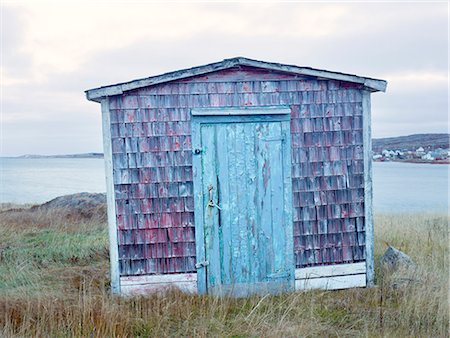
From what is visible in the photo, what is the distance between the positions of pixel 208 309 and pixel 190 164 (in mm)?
1918

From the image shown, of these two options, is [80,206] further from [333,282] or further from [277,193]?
[333,282]

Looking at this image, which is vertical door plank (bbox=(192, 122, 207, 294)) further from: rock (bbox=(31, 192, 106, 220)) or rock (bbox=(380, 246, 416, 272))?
A: rock (bbox=(31, 192, 106, 220))

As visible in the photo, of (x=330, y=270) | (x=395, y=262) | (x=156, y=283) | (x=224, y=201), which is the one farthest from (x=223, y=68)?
(x=395, y=262)

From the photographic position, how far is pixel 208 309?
5246mm

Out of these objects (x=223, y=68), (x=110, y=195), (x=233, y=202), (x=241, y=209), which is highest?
(x=223, y=68)

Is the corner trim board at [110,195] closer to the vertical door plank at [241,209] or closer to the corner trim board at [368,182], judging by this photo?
the vertical door plank at [241,209]

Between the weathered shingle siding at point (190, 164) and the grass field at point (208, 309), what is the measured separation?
0.65 m

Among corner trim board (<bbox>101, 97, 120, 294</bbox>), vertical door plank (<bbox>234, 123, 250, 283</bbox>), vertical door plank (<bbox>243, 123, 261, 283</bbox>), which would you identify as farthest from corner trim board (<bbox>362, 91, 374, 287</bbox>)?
corner trim board (<bbox>101, 97, 120, 294</bbox>)

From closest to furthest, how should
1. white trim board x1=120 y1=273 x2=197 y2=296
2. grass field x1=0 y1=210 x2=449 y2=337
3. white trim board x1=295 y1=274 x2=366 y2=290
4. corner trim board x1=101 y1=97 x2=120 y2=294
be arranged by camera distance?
grass field x1=0 y1=210 x2=449 y2=337 < corner trim board x1=101 y1=97 x2=120 y2=294 < white trim board x1=120 y1=273 x2=197 y2=296 < white trim board x1=295 y1=274 x2=366 y2=290

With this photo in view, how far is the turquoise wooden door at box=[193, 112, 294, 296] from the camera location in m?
6.02

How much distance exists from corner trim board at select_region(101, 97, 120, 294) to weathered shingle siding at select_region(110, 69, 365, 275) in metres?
0.07

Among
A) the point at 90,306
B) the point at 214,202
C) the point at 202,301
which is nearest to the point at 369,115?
the point at 214,202

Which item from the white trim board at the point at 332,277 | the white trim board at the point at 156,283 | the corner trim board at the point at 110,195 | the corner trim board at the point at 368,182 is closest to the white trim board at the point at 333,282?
the white trim board at the point at 332,277

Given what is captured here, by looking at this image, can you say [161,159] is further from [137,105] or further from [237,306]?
[237,306]
